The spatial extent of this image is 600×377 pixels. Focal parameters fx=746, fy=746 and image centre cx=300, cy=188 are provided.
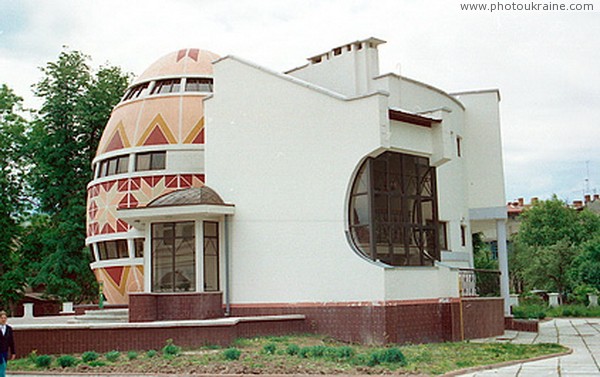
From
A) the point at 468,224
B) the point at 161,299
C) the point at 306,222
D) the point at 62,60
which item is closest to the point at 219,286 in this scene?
the point at 161,299

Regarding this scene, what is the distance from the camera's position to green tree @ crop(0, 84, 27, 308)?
119 ft

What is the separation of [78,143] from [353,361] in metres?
26.2

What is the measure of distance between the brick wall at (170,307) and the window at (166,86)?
34.2ft

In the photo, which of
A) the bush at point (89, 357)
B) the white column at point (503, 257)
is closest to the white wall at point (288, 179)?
the bush at point (89, 357)

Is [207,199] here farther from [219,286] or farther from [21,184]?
[21,184]

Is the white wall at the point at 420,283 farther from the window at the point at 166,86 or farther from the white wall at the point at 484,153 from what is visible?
the window at the point at 166,86

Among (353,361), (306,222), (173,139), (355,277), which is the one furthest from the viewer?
(173,139)

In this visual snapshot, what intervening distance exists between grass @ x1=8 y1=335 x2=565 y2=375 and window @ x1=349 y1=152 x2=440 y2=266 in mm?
3650

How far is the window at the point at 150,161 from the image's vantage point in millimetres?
27719

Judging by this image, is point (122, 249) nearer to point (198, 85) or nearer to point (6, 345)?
point (198, 85)

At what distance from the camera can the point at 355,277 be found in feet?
63.6

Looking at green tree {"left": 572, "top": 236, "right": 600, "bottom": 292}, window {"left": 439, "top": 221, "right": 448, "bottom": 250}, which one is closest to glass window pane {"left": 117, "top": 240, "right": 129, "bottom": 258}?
window {"left": 439, "top": 221, "right": 448, "bottom": 250}

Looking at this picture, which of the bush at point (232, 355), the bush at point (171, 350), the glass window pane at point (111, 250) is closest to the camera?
the bush at point (232, 355)

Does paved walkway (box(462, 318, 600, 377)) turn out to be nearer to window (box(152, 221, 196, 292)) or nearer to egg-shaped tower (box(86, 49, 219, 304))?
window (box(152, 221, 196, 292))
